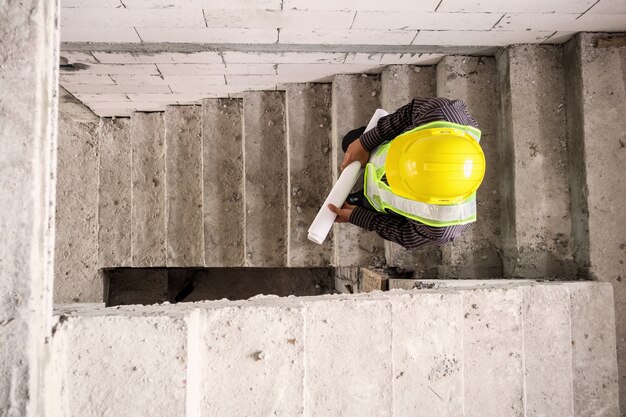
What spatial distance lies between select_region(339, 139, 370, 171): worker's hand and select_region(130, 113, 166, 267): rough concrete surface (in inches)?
94.2

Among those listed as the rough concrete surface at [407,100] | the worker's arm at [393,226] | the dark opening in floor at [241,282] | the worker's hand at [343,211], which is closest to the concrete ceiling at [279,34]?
the rough concrete surface at [407,100]

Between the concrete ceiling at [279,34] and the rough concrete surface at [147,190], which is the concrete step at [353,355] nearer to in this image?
the concrete ceiling at [279,34]

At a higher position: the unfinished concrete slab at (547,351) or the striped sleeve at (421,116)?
the striped sleeve at (421,116)

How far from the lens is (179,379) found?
86.6 inches

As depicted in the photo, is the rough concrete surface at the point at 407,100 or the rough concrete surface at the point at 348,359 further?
the rough concrete surface at the point at 407,100

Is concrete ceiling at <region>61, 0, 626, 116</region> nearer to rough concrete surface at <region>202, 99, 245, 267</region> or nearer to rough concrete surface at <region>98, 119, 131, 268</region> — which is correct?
rough concrete surface at <region>202, 99, 245, 267</region>

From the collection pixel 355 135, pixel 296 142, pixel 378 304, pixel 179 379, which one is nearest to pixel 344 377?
pixel 378 304

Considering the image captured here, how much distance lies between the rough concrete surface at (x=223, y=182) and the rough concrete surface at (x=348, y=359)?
2.30 meters

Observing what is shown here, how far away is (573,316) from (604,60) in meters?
1.95

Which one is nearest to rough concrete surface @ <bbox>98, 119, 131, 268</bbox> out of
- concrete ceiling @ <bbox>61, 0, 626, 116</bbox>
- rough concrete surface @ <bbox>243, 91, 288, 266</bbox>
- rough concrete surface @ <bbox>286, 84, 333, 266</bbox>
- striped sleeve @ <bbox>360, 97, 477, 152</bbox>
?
concrete ceiling @ <bbox>61, 0, 626, 116</bbox>

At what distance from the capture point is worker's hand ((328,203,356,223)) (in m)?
3.68

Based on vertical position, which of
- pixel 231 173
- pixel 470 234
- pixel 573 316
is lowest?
pixel 573 316

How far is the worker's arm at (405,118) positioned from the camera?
288cm

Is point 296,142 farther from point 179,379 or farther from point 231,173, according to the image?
point 179,379
